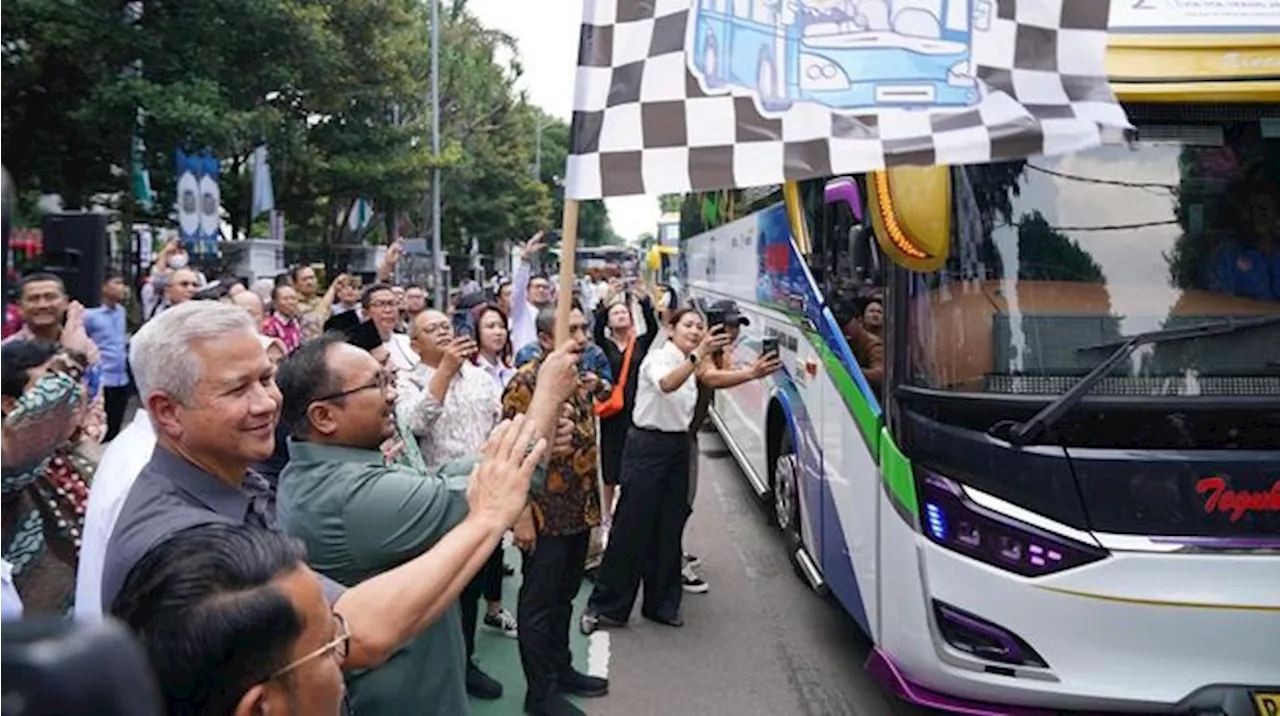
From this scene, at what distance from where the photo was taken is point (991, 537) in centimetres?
354

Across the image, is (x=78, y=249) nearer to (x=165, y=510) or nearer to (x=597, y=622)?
(x=165, y=510)

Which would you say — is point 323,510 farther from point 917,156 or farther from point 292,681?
point 917,156

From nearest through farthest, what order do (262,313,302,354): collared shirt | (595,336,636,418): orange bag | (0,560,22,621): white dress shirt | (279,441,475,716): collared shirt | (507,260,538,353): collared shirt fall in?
(0,560,22,621): white dress shirt → (279,441,475,716): collared shirt → (595,336,636,418): orange bag → (262,313,302,354): collared shirt → (507,260,538,353): collared shirt

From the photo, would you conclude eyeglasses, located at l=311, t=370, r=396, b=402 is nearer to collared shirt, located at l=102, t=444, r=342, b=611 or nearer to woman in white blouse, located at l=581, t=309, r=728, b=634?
collared shirt, located at l=102, t=444, r=342, b=611

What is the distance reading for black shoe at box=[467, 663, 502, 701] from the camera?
Answer: 15.4ft

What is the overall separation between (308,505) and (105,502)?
0.43 meters

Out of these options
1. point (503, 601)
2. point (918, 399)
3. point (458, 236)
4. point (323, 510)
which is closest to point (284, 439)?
point (323, 510)

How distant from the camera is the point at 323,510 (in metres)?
2.37

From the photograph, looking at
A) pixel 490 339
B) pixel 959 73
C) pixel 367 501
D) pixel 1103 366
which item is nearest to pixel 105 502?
pixel 367 501

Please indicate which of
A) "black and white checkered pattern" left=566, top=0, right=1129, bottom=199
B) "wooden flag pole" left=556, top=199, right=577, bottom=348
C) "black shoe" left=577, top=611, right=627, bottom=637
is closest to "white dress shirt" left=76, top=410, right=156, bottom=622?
"wooden flag pole" left=556, top=199, right=577, bottom=348

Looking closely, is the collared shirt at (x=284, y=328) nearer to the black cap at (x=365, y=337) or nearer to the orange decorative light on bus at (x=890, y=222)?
the black cap at (x=365, y=337)

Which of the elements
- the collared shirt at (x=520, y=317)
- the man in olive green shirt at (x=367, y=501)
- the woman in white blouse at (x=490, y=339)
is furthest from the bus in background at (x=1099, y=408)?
the collared shirt at (x=520, y=317)

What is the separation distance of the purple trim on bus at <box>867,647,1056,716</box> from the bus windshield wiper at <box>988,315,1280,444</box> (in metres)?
1.01

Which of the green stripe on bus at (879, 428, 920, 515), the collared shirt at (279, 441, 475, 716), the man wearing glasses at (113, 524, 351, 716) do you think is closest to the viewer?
the man wearing glasses at (113, 524, 351, 716)
